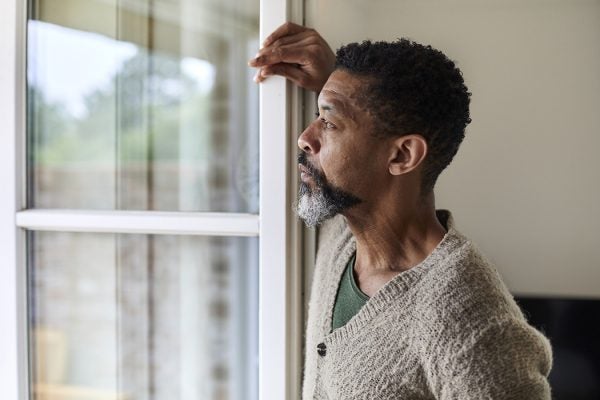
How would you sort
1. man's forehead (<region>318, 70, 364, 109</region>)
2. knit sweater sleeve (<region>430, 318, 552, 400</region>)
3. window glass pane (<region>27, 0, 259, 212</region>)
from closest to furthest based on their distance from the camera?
knit sweater sleeve (<region>430, 318, 552, 400</region>), man's forehead (<region>318, 70, 364, 109</region>), window glass pane (<region>27, 0, 259, 212</region>)

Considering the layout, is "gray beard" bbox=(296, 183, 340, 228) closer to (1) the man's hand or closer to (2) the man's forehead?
(2) the man's forehead

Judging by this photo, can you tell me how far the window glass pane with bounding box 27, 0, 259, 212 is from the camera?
1.25 meters

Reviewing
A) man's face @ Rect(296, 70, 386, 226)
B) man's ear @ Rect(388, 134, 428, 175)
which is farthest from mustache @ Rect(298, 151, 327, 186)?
man's ear @ Rect(388, 134, 428, 175)

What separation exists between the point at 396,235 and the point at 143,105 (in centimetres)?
65

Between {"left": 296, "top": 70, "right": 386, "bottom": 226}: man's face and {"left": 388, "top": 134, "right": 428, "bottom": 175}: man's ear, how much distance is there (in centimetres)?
2

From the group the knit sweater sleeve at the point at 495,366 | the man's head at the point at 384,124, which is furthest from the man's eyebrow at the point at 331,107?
the knit sweater sleeve at the point at 495,366

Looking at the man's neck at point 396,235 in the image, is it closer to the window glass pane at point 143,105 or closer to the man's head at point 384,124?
the man's head at point 384,124

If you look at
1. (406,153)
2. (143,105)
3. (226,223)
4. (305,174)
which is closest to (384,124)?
(406,153)

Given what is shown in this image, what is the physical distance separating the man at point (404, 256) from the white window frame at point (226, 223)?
176 millimetres

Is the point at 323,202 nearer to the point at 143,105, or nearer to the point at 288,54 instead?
the point at 288,54

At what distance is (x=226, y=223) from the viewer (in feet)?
4.02

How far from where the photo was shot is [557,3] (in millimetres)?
1103

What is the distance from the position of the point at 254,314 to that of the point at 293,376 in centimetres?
15

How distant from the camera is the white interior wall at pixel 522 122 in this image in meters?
1.11
